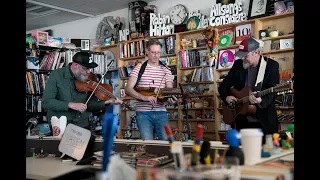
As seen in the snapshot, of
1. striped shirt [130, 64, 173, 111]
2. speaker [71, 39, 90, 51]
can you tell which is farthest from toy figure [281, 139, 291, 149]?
speaker [71, 39, 90, 51]

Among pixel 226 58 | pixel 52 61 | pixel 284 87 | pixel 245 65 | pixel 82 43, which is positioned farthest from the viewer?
pixel 82 43

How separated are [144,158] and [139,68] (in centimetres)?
221

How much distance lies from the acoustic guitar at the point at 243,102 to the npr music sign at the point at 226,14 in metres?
2.17

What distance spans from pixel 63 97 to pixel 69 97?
0.19 feet

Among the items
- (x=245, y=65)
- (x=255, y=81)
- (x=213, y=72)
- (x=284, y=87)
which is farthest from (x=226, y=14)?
(x=284, y=87)

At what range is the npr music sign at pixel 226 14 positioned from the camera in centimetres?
553

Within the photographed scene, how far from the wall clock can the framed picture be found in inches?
48.4

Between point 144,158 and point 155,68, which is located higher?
point 155,68

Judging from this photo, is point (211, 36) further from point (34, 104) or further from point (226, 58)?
point (34, 104)

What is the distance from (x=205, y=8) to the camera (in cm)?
605

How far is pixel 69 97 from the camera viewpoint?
3.45 meters

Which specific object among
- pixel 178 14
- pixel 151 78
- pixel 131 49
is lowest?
pixel 151 78
